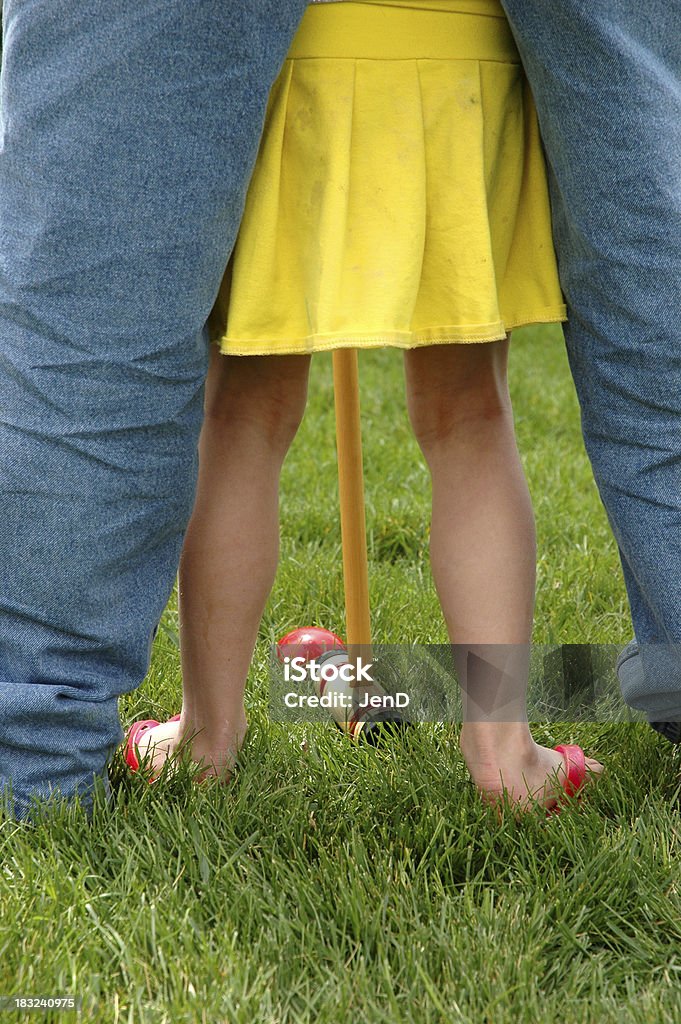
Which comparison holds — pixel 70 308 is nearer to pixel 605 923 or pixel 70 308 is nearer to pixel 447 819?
pixel 447 819

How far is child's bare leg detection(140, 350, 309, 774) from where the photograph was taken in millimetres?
1486

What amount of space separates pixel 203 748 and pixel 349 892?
379mm

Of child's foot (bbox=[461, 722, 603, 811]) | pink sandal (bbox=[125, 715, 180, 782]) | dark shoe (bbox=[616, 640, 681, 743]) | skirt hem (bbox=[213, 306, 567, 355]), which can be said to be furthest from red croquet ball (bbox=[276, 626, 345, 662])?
skirt hem (bbox=[213, 306, 567, 355])

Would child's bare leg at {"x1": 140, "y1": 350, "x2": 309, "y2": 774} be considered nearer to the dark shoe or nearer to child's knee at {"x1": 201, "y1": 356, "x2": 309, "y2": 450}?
child's knee at {"x1": 201, "y1": 356, "x2": 309, "y2": 450}

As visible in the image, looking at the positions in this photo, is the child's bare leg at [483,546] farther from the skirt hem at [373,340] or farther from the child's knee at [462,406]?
the skirt hem at [373,340]

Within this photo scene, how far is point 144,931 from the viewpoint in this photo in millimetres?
1178

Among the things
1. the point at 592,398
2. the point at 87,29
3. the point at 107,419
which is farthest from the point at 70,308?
the point at 592,398

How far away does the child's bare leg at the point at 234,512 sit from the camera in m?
1.49

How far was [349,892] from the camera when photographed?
1.24 meters

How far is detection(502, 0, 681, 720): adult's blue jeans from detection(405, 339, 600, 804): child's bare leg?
0.44 feet

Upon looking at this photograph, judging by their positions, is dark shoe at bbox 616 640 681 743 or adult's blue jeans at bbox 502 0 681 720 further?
dark shoe at bbox 616 640 681 743

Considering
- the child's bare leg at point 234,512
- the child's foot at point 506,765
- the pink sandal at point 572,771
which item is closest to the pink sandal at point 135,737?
the child's bare leg at point 234,512

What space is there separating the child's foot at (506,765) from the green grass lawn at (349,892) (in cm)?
3

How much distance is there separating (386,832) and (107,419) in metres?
0.58
